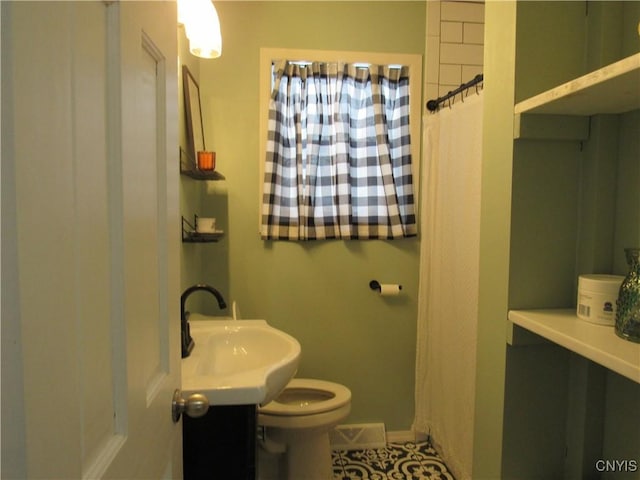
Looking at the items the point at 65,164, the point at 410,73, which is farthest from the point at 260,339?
the point at 410,73

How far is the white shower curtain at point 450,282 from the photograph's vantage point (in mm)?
1817

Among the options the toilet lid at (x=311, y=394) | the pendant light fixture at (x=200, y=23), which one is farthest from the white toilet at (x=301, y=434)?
the pendant light fixture at (x=200, y=23)

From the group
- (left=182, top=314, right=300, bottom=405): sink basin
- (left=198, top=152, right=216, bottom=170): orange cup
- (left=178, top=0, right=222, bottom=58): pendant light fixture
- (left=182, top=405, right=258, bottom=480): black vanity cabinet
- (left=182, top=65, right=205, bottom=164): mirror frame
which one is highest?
(left=178, top=0, right=222, bottom=58): pendant light fixture

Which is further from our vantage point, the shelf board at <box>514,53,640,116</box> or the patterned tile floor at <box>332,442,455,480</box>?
the patterned tile floor at <box>332,442,455,480</box>

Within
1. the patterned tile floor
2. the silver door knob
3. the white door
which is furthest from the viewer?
the patterned tile floor

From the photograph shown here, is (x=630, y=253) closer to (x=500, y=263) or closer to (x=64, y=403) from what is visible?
(x=500, y=263)

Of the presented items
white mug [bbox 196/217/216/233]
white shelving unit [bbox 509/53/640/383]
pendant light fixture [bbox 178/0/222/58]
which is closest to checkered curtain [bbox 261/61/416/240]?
white mug [bbox 196/217/216/233]

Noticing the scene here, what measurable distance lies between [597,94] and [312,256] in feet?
5.28

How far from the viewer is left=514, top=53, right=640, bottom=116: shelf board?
27.6 inches

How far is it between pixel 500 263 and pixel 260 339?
3.14 feet

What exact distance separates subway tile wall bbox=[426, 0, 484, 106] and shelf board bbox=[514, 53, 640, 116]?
139 cm

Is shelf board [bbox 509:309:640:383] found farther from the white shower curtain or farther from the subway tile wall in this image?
the subway tile wall

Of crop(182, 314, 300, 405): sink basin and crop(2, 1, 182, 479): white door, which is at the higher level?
crop(2, 1, 182, 479): white door

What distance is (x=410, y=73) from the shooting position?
7.41 ft
